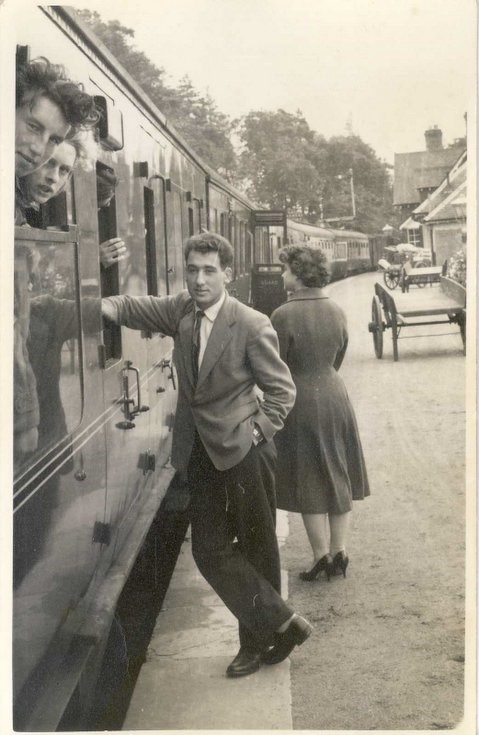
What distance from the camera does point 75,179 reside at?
116 inches

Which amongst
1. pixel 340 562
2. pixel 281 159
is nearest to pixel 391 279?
pixel 281 159

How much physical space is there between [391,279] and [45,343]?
21.8 ft

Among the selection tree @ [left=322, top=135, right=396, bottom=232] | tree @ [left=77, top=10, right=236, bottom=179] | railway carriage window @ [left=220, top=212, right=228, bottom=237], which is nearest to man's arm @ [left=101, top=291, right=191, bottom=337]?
tree @ [left=77, top=10, right=236, bottom=179]

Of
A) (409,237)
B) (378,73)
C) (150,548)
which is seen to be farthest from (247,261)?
(378,73)

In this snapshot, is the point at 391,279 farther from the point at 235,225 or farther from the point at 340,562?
the point at 340,562

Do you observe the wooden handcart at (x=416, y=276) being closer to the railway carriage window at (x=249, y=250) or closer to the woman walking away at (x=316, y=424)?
the woman walking away at (x=316, y=424)

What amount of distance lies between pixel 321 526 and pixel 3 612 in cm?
256

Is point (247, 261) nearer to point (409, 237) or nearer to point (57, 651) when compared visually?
point (409, 237)

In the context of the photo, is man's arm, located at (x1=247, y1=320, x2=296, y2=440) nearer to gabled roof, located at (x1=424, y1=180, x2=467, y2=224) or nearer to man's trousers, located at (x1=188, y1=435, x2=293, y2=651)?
man's trousers, located at (x1=188, y1=435, x2=293, y2=651)

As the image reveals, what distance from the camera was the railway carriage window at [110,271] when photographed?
11.8 ft

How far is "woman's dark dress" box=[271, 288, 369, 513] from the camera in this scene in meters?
4.73

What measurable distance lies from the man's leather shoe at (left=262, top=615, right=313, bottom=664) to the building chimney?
2103 mm

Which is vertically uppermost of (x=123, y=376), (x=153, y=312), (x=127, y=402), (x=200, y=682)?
(x=153, y=312)

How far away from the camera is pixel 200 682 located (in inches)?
147
